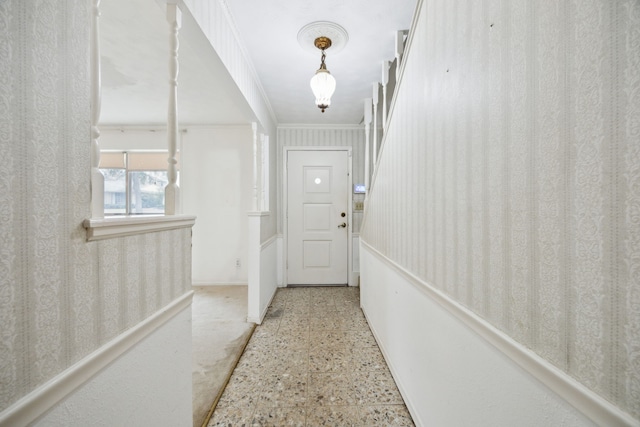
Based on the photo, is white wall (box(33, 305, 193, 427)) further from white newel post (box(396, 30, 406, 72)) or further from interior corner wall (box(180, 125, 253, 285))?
interior corner wall (box(180, 125, 253, 285))

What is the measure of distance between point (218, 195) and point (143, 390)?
360cm

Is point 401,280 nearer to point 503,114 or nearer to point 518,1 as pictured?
point 503,114

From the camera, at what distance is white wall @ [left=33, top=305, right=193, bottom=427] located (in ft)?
2.24

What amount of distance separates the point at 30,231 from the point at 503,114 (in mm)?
1214

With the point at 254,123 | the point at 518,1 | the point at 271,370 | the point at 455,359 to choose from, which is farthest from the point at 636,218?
the point at 254,123

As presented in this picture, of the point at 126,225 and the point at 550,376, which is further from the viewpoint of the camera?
the point at 126,225

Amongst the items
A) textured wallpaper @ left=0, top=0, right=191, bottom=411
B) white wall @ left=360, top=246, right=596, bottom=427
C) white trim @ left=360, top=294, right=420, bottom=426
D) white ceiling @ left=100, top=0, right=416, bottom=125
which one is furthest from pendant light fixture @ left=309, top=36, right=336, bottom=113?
white trim @ left=360, top=294, right=420, bottom=426

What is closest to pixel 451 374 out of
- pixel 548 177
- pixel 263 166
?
pixel 548 177

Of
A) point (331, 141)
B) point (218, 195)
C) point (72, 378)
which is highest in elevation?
point (331, 141)

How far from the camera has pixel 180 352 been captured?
1.17m

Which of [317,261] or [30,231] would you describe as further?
[317,261]

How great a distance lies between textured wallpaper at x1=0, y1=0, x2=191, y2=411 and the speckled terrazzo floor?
3.85 feet

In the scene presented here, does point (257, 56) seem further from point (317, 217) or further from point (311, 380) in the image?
point (311, 380)

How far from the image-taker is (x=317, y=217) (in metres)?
4.16
